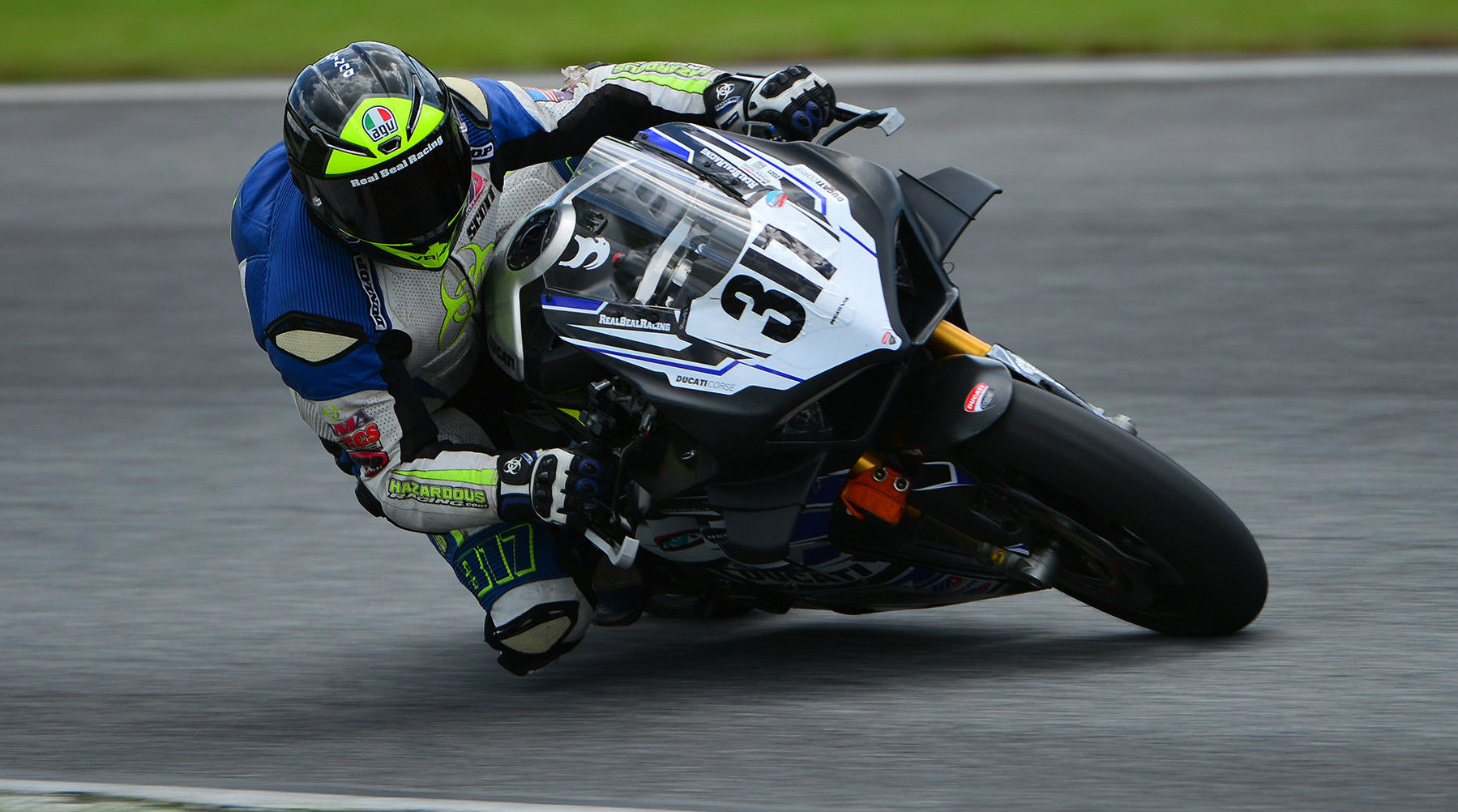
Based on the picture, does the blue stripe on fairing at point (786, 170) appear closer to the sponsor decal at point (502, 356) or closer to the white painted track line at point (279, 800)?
the sponsor decal at point (502, 356)

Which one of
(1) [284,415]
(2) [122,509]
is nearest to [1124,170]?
(1) [284,415]

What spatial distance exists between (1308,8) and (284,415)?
6.32 metres

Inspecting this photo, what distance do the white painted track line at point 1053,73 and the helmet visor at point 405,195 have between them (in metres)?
5.64

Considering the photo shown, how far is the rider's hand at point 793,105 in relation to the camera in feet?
12.3

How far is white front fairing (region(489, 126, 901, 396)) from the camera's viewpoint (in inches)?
124

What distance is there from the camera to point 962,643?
12.8 feet

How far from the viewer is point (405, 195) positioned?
3.38 meters

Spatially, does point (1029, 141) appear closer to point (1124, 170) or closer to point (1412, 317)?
point (1124, 170)

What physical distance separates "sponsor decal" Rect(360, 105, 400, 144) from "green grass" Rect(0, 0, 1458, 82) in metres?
6.40

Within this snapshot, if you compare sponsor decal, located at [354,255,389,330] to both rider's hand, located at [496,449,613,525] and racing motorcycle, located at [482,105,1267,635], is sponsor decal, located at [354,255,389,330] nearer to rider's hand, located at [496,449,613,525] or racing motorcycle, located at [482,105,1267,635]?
racing motorcycle, located at [482,105,1267,635]

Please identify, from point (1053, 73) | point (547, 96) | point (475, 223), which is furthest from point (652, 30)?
point (475, 223)

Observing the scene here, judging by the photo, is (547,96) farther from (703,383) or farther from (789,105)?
(703,383)

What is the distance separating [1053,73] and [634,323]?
6021mm

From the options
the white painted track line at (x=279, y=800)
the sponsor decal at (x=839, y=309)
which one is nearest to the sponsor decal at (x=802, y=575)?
the sponsor decal at (x=839, y=309)
